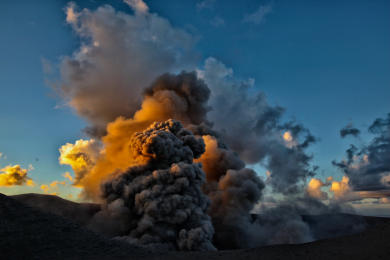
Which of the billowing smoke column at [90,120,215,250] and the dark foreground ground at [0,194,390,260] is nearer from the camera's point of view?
the dark foreground ground at [0,194,390,260]

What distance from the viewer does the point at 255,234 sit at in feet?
221

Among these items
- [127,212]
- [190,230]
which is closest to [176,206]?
[190,230]

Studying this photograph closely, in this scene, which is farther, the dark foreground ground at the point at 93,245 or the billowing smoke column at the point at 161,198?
the billowing smoke column at the point at 161,198

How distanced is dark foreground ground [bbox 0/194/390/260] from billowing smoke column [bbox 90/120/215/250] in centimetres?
1976

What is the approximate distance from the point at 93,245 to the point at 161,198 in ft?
78.8

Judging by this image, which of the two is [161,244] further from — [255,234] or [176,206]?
[255,234]

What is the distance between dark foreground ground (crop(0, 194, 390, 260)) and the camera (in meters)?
15.7

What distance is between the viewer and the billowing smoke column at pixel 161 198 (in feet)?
139

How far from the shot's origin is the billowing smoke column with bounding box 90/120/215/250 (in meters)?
42.4

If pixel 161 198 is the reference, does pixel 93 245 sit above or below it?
below

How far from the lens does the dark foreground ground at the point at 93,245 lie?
15656mm

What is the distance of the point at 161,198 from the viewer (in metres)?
43.9

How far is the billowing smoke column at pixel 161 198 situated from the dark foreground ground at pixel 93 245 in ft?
64.8

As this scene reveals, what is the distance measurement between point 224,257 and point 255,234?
5565cm
